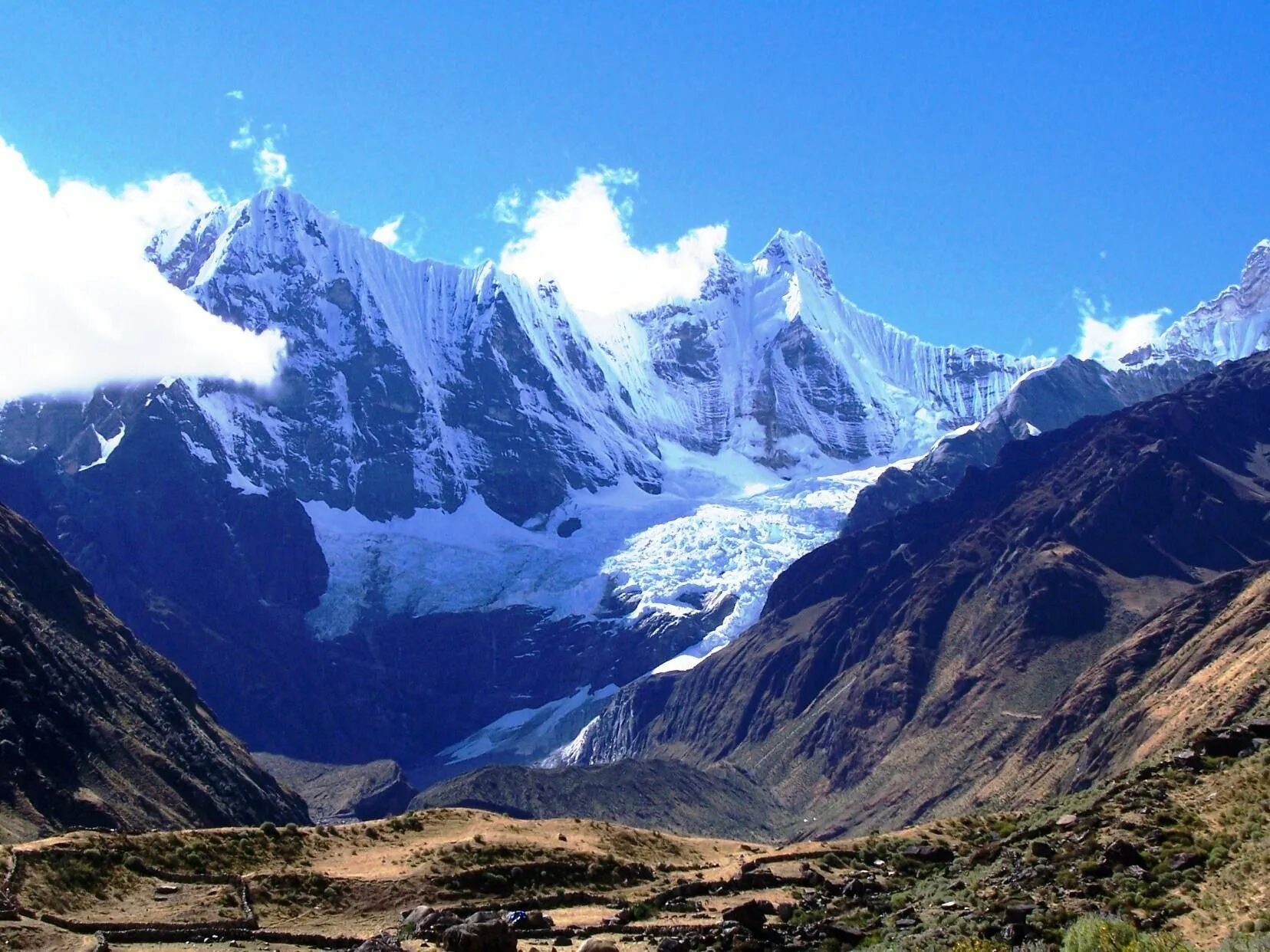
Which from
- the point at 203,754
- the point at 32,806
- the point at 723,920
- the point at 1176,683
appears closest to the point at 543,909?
the point at 723,920

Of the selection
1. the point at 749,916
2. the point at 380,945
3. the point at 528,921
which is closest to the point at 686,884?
the point at 749,916

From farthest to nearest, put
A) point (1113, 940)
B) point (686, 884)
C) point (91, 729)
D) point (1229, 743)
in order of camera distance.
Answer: point (91, 729) → point (686, 884) → point (1229, 743) → point (1113, 940)

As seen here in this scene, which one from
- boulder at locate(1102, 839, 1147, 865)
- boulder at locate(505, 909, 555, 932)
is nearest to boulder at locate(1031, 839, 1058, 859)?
boulder at locate(1102, 839, 1147, 865)

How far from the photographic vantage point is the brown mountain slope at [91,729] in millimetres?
113525

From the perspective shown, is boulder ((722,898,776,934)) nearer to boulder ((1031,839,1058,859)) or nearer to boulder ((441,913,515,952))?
boulder ((441,913,515,952))

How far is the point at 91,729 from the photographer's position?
128750 millimetres

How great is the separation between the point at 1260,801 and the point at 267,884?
37.2 meters

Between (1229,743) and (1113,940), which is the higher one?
(1229,743)

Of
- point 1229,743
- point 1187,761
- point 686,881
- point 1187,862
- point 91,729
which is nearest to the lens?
point 1187,862

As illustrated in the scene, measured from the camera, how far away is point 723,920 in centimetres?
5631

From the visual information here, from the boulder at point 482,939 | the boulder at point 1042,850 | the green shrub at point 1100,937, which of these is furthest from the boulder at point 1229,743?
the boulder at point 482,939

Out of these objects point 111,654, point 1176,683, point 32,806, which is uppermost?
point 111,654

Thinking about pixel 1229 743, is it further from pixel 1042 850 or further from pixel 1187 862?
pixel 1187 862

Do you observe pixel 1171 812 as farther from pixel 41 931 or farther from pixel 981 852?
pixel 41 931
